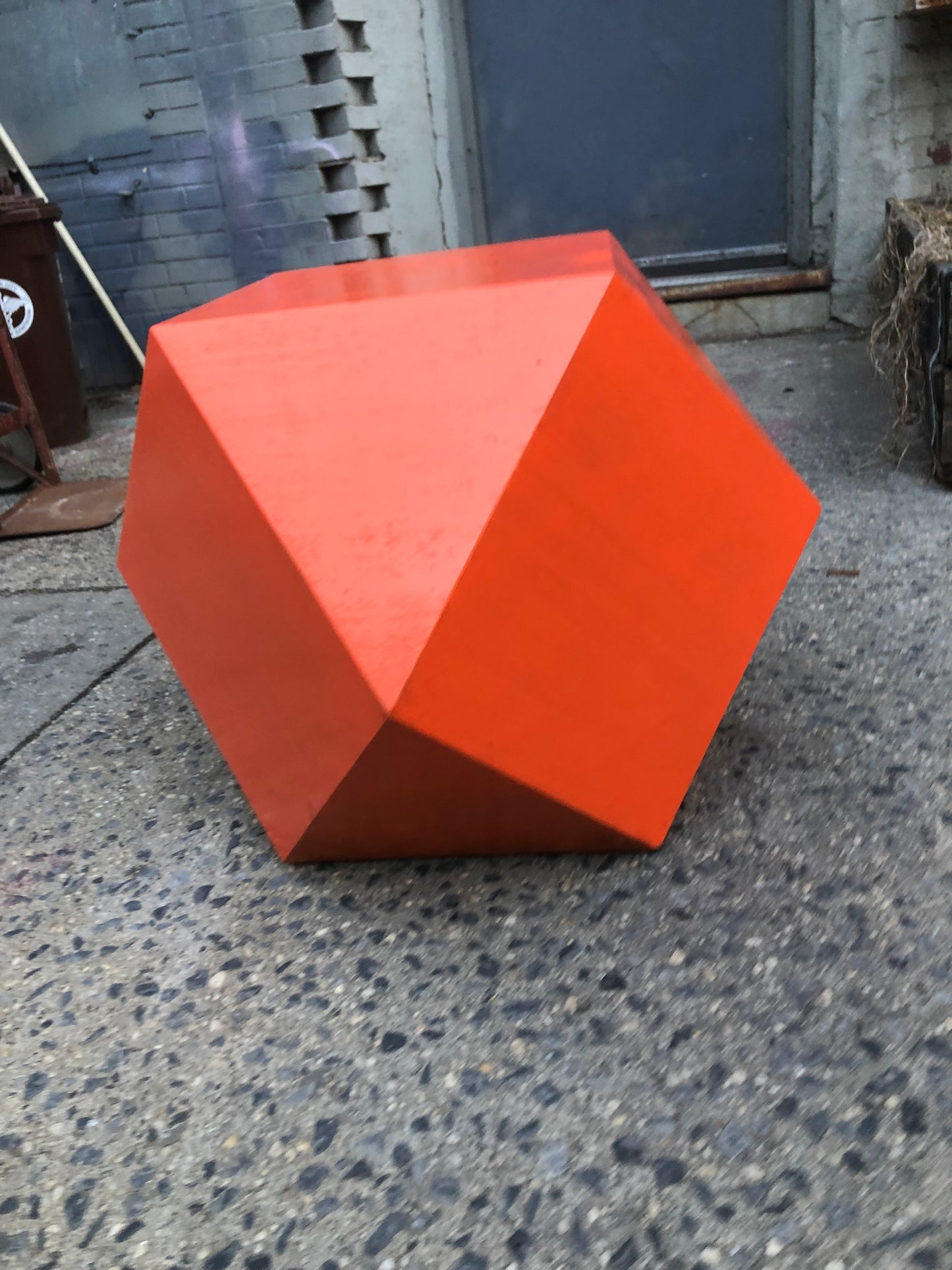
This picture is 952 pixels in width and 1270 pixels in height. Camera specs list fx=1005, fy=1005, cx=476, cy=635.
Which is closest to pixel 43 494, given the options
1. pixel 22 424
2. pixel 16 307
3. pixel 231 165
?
pixel 22 424

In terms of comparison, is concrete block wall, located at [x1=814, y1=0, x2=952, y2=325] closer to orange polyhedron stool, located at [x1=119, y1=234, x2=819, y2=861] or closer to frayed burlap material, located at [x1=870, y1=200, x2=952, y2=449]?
frayed burlap material, located at [x1=870, y1=200, x2=952, y2=449]

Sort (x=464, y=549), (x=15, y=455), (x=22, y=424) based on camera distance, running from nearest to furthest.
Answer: (x=464, y=549), (x=22, y=424), (x=15, y=455)

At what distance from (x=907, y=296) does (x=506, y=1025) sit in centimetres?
251

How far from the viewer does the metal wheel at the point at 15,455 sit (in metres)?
4.07

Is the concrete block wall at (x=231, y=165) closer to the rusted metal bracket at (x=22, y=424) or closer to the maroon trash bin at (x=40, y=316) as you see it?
the maroon trash bin at (x=40, y=316)

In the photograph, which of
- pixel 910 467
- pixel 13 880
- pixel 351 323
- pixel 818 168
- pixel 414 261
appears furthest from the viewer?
→ pixel 818 168

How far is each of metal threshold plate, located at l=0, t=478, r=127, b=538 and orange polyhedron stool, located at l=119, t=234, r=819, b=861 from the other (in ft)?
6.81

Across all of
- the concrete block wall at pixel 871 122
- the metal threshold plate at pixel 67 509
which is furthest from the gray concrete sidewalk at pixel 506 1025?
the concrete block wall at pixel 871 122

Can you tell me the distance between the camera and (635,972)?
4.30 feet

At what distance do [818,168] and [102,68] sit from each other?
342cm

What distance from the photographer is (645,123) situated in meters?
4.91

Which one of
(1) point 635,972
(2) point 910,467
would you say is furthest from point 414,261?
(2) point 910,467

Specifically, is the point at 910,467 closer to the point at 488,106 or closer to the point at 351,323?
the point at 351,323

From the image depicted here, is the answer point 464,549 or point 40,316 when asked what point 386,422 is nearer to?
point 464,549
